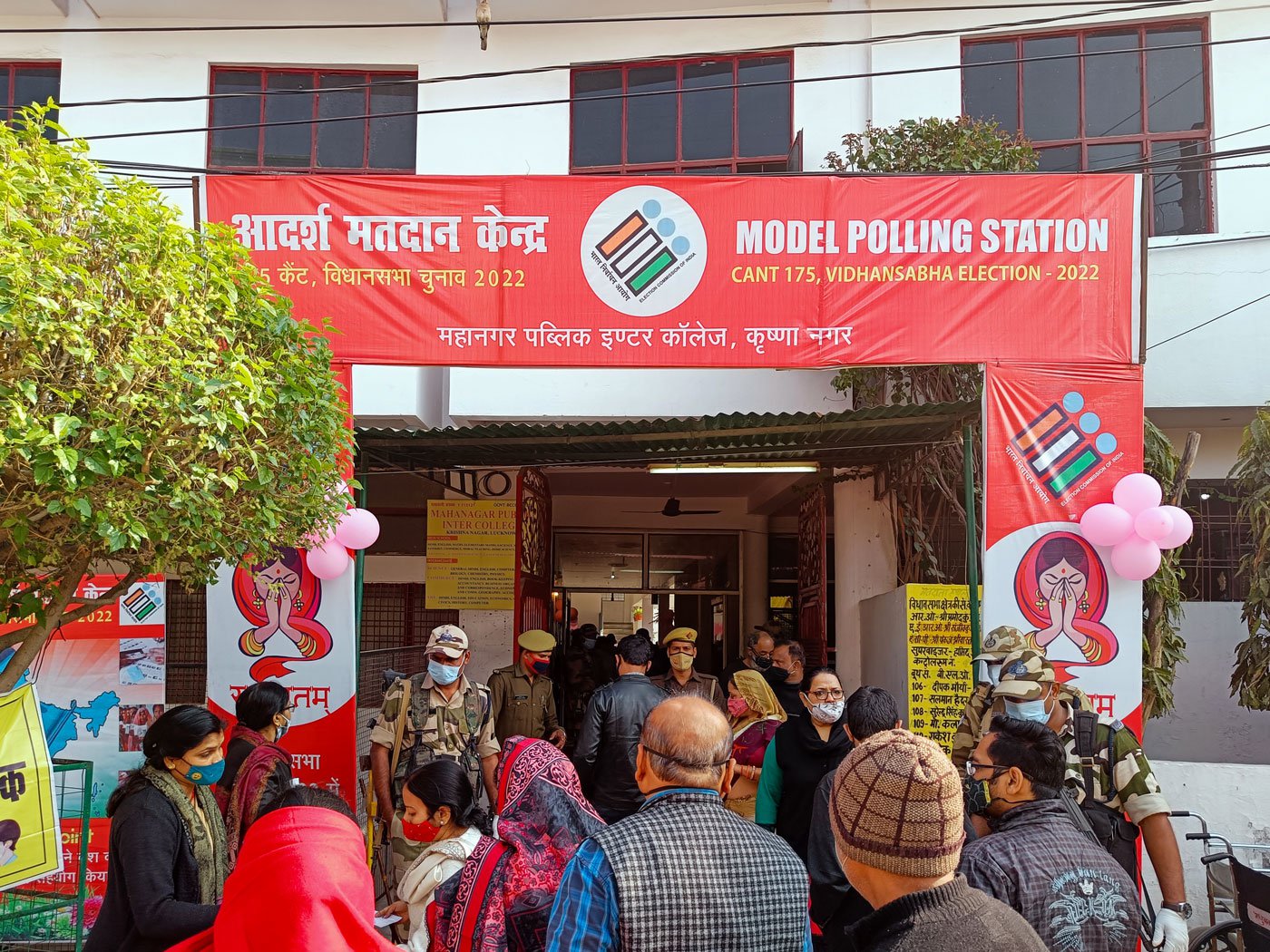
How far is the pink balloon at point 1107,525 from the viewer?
6066mm

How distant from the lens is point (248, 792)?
4.55 m

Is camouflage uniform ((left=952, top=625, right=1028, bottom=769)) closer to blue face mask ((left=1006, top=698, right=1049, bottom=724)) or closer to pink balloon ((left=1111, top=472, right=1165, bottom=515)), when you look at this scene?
blue face mask ((left=1006, top=698, right=1049, bottom=724))

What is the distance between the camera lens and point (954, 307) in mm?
6535

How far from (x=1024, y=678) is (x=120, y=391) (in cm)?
393

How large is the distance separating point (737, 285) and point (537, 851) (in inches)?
173

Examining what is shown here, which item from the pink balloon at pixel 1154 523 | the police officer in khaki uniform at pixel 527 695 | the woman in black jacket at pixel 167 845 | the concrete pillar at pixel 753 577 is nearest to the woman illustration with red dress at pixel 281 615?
the police officer in khaki uniform at pixel 527 695

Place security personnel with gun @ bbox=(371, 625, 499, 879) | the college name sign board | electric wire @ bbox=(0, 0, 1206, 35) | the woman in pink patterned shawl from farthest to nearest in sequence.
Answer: electric wire @ bbox=(0, 0, 1206, 35)
the college name sign board
security personnel with gun @ bbox=(371, 625, 499, 879)
the woman in pink patterned shawl

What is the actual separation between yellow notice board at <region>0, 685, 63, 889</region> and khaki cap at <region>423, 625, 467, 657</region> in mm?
2195

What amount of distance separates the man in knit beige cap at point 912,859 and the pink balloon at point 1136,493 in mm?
4665

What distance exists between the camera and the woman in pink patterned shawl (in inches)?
114

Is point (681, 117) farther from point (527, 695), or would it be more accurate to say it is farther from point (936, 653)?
point (527, 695)

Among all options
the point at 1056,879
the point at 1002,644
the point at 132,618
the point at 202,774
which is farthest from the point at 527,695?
the point at 1056,879

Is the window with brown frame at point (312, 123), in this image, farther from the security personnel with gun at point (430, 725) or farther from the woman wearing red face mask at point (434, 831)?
the woman wearing red face mask at point (434, 831)

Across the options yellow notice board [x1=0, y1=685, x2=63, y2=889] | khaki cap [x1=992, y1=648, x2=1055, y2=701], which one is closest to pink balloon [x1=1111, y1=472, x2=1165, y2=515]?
khaki cap [x1=992, y1=648, x2=1055, y2=701]
